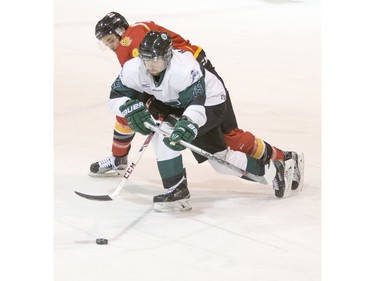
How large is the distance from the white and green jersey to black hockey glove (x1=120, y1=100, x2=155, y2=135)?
68mm

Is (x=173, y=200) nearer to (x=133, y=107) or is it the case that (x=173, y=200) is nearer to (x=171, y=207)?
(x=171, y=207)

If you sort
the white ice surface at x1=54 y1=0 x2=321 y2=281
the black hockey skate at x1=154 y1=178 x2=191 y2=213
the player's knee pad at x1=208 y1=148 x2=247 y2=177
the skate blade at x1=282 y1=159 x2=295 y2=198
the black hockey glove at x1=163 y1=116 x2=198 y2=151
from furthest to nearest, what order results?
the skate blade at x1=282 y1=159 x2=295 y2=198, the player's knee pad at x1=208 y1=148 x2=247 y2=177, the black hockey skate at x1=154 y1=178 x2=191 y2=213, the black hockey glove at x1=163 y1=116 x2=198 y2=151, the white ice surface at x1=54 y1=0 x2=321 y2=281

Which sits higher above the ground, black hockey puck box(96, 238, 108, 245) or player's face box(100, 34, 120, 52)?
player's face box(100, 34, 120, 52)

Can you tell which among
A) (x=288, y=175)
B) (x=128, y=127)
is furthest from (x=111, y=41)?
(x=288, y=175)

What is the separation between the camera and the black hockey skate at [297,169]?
4.16 metres

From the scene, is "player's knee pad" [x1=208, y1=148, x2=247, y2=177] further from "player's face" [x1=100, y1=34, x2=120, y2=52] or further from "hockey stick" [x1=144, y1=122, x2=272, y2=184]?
"player's face" [x1=100, y1=34, x2=120, y2=52]

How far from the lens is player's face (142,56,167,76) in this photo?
3.61 meters

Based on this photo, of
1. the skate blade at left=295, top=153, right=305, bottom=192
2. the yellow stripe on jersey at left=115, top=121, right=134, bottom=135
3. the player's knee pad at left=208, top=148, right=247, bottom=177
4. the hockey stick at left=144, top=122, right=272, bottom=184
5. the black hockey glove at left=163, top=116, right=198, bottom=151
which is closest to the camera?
the black hockey glove at left=163, top=116, right=198, bottom=151

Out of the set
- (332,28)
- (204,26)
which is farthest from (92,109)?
(332,28)

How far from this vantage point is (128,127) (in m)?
4.29

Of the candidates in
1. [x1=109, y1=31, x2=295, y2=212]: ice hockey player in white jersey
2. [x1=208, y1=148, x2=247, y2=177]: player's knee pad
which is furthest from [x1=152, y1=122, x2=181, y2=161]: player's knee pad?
[x1=208, y1=148, x2=247, y2=177]: player's knee pad

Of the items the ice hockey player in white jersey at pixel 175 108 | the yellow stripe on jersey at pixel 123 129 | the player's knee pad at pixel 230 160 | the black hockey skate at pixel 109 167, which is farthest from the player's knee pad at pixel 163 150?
the black hockey skate at pixel 109 167

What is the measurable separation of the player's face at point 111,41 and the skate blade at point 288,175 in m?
0.94

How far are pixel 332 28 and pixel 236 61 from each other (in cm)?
373
